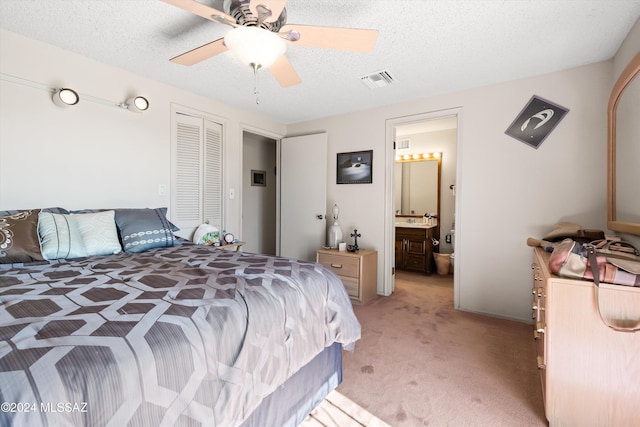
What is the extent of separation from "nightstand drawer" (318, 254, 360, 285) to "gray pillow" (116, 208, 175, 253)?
1.79m

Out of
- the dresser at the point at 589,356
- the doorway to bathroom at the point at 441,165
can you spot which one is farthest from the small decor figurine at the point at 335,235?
the dresser at the point at 589,356

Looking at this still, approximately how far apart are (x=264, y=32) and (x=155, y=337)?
1.44 meters

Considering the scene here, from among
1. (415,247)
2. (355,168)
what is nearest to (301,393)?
(355,168)

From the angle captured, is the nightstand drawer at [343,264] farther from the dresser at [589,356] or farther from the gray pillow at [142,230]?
the dresser at [589,356]

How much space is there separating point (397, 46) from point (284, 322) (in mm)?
2152

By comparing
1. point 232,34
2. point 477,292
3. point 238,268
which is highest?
point 232,34

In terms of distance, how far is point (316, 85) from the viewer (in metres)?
2.88

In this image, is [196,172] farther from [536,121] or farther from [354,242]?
[536,121]

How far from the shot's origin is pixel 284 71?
1964 mm

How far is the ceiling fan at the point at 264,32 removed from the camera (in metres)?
1.39

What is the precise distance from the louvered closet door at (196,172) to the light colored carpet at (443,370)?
6.86ft

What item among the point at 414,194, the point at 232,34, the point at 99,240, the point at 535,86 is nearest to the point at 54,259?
the point at 99,240

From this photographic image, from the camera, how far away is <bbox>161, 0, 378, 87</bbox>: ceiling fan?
1.39 m

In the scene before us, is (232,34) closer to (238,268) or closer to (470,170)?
(238,268)
